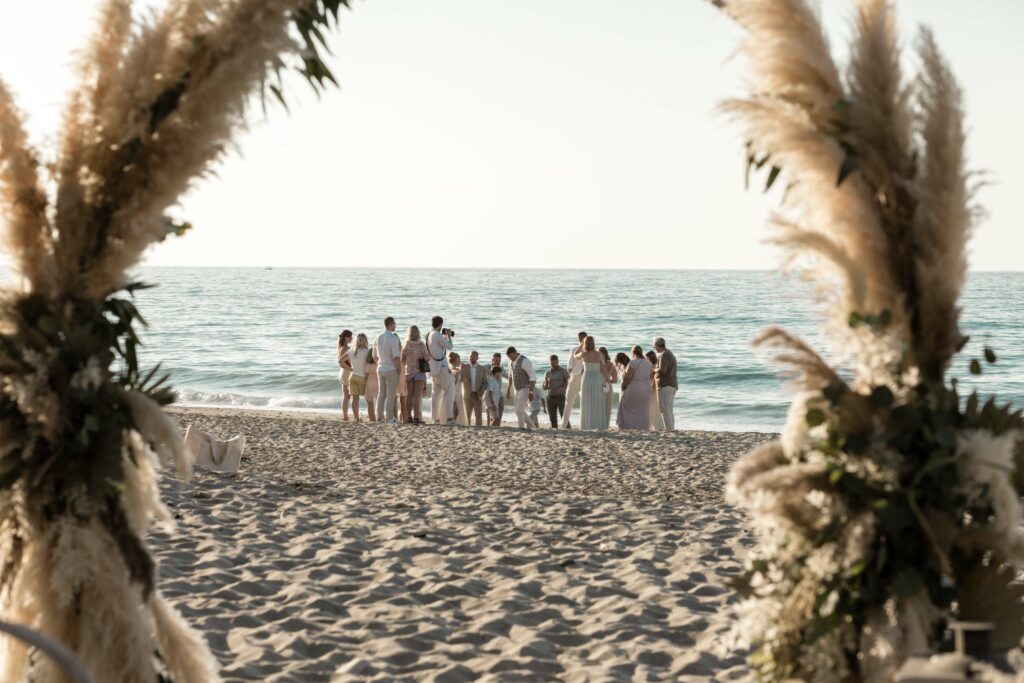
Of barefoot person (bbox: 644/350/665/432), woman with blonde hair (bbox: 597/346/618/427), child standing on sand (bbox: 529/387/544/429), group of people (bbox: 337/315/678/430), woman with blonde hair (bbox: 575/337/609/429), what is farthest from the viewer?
child standing on sand (bbox: 529/387/544/429)

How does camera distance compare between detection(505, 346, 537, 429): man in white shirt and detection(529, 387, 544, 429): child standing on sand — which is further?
detection(529, 387, 544, 429): child standing on sand

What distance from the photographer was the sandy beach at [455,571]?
5.25 meters

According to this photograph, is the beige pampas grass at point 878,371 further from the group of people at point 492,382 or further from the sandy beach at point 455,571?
the group of people at point 492,382

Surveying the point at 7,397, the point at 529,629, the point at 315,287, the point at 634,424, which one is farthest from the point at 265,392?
the point at 315,287

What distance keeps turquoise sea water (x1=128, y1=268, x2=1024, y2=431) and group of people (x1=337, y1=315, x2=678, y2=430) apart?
2256 millimetres

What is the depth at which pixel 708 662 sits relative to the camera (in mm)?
5191

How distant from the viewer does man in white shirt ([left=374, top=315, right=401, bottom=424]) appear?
1741cm

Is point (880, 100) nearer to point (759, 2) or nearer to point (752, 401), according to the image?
point (759, 2)

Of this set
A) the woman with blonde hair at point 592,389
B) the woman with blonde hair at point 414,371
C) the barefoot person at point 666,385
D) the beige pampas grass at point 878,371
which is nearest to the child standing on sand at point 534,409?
the woman with blonde hair at point 592,389

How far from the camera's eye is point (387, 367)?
17.8 metres

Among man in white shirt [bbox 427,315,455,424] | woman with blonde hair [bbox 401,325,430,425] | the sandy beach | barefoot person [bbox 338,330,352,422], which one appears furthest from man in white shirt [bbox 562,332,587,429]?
the sandy beach

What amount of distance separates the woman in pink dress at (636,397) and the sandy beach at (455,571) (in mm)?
5140

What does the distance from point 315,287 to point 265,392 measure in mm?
65210

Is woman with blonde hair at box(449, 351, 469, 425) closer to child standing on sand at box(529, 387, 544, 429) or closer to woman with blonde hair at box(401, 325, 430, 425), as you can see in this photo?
woman with blonde hair at box(401, 325, 430, 425)
